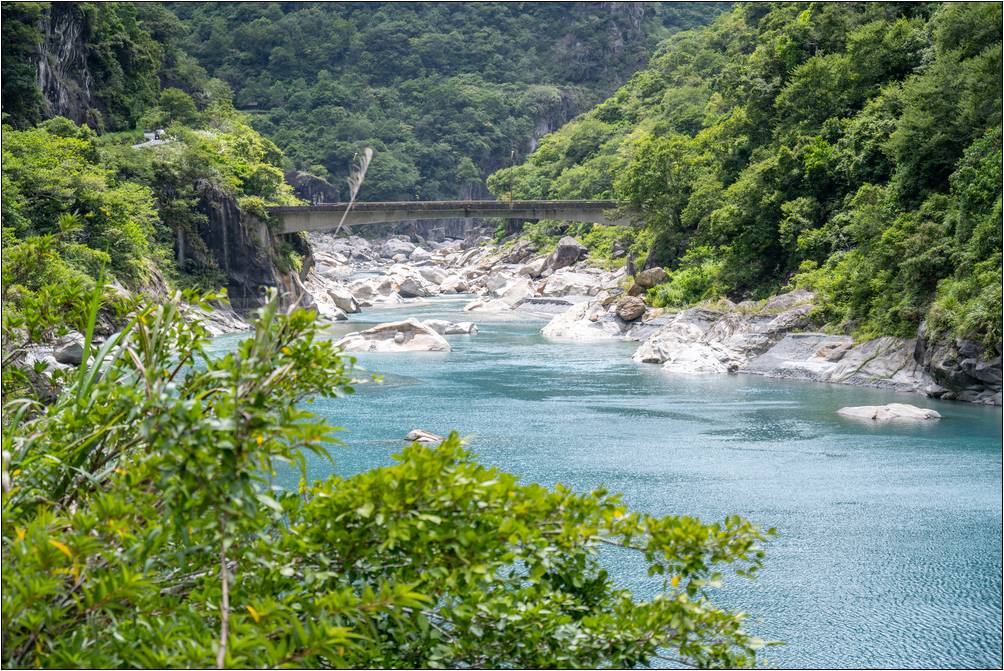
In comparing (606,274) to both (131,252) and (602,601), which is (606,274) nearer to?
(131,252)

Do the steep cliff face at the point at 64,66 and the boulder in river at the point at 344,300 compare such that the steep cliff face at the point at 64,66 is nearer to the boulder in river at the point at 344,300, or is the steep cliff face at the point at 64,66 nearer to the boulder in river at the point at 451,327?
the boulder in river at the point at 344,300

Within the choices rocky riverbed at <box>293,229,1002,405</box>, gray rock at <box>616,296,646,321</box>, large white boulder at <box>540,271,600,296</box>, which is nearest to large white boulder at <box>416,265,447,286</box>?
rocky riverbed at <box>293,229,1002,405</box>

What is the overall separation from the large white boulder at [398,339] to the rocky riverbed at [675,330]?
3 cm

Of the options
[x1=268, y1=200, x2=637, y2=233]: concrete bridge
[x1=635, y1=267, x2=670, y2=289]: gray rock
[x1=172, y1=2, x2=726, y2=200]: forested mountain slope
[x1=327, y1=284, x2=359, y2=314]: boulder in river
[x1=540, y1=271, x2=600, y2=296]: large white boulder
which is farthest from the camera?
[x1=172, y1=2, x2=726, y2=200]: forested mountain slope

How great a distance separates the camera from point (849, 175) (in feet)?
101

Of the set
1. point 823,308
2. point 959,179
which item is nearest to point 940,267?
point 959,179

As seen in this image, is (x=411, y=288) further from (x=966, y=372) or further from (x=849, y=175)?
(x=966, y=372)

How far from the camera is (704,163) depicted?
4047 centimetres

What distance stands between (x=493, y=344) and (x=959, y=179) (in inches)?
559

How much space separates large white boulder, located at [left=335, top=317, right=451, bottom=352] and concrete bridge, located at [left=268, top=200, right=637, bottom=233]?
15337 millimetres

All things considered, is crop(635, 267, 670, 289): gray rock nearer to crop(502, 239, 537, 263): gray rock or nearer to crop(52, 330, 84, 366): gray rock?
crop(52, 330, 84, 366): gray rock

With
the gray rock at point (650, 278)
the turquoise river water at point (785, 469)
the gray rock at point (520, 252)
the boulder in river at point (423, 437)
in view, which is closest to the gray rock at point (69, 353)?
the turquoise river water at point (785, 469)

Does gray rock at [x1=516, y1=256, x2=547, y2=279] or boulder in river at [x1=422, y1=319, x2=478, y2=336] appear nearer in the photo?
boulder in river at [x1=422, y1=319, x2=478, y2=336]

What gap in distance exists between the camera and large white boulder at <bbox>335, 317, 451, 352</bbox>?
1152 inches
